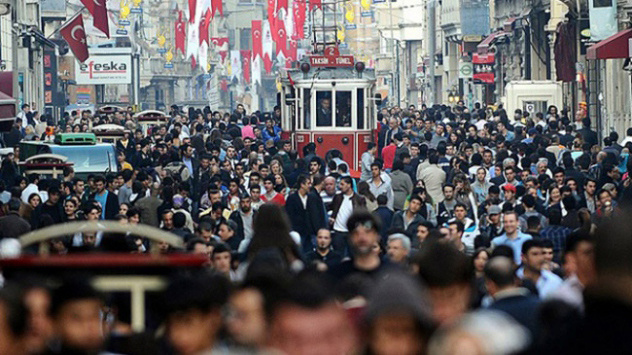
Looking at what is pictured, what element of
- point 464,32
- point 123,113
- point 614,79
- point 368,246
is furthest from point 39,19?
point 368,246

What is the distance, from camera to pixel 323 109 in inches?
1380

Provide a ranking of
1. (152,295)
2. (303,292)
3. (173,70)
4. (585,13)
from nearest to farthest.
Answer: (303,292), (152,295), (585,13), (173,70)

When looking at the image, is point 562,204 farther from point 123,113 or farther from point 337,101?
point 123,113

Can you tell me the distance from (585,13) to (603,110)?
15.5 ft

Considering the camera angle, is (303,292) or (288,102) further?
(288,102)

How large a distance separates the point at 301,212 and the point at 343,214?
1.46ft

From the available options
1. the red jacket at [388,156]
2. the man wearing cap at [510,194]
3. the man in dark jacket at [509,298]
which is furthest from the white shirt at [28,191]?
the man in dark jacket at [509,298]

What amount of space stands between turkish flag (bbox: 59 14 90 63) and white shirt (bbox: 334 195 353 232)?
2907 cm

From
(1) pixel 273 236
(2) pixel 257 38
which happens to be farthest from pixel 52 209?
(2) pixel 257 38

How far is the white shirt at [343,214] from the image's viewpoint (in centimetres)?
1777

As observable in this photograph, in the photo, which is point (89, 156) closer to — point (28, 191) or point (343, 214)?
point (28, 191)

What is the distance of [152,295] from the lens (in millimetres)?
6918

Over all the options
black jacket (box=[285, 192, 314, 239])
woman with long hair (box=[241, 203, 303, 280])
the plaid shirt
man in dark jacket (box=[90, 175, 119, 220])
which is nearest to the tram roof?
man in dark jacket (box=[90, 175, 119, 220])

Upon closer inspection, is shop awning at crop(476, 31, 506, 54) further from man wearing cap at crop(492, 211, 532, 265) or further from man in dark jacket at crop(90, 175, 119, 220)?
man wearing cap at crop(492, 211, 532, 265)
